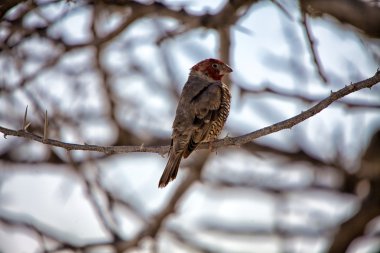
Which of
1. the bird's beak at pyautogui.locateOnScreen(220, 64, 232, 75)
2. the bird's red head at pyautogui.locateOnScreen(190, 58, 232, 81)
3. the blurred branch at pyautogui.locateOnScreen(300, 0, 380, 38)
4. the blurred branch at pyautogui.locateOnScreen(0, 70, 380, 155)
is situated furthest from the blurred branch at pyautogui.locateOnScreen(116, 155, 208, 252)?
the blurred branch at pyautogui.locateOnScreen(0, 70, 380, 155)

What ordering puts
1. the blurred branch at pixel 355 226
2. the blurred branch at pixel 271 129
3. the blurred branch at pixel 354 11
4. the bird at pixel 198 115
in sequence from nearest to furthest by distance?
the blurred branch at pixel 271 129
the blurred branch at pixel 354 11
the bird at pixel 198 115
the blurred branch at pixel 355 226

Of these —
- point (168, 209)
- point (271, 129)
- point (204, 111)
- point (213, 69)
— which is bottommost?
point (168, 209)

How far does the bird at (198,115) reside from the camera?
21.3ft

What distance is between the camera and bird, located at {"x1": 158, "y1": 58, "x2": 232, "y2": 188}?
649 centimetres

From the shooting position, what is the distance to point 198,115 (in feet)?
22.4

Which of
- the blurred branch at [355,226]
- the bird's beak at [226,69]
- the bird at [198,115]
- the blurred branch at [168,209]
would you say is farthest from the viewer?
Result: the blurred branch at [168,209]

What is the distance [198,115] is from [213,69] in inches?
47.2

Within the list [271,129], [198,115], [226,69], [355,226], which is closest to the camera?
[271,129]

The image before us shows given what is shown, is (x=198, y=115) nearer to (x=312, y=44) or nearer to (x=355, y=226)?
(x=312, y=44)

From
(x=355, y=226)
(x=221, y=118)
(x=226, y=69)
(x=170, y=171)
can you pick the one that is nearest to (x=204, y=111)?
(x=221, y=118)

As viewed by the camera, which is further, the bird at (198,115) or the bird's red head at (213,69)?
the bird's red head at (213,69)

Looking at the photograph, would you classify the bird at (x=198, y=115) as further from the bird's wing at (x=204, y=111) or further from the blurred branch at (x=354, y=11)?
the blurred branch at (x=354, y=11)

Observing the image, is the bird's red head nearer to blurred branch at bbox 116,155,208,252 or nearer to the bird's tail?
blurred branch at bbox 116,155,208,252

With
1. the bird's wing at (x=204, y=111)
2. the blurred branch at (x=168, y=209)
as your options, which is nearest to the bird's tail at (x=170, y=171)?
the bird's wing at (x=204, y=111)
